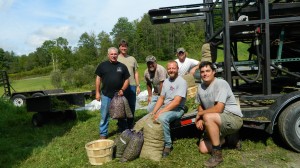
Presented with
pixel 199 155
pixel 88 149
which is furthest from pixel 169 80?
pixel 88 149

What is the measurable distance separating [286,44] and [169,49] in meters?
62.7

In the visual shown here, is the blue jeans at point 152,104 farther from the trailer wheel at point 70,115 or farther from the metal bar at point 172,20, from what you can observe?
the trailer wheel at point 70,115

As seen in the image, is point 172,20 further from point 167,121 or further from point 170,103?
point 167,121

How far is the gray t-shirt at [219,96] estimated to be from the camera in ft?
14.6

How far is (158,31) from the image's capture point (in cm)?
7088

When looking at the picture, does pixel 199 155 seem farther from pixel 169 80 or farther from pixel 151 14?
pixel 151 14

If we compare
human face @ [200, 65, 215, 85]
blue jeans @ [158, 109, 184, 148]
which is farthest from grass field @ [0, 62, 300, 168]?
human face @ [200, 65, 215, 85]

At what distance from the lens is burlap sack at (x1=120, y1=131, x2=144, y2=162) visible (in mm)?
4633

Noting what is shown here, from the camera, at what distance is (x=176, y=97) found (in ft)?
16.3

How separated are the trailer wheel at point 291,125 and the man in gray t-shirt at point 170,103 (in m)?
1.62

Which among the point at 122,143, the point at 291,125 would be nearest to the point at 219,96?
the point at 291,125

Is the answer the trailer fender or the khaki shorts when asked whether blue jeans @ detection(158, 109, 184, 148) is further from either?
the trailer fender

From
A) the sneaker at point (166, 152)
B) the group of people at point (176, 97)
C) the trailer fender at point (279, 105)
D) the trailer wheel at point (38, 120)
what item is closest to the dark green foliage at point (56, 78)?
the trailer wheel at point (38, 120)

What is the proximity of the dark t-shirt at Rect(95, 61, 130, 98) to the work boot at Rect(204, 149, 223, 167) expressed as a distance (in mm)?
2343
